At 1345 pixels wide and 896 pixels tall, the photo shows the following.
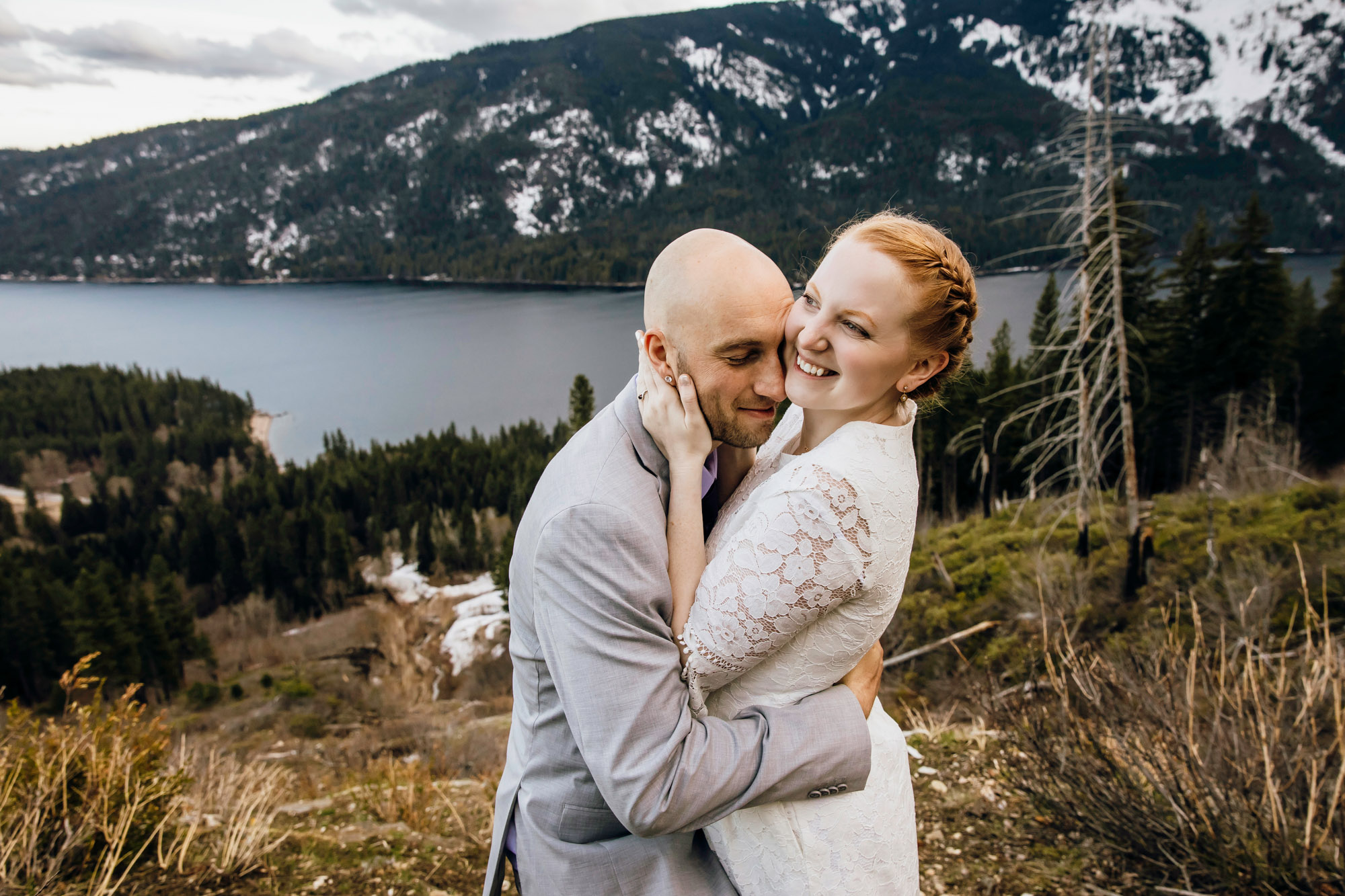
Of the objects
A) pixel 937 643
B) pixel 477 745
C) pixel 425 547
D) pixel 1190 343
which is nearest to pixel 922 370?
pixel 937 643

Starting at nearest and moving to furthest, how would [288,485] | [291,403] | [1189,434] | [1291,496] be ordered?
[1291,496] < [1189,434] < [288,485] < [291,403]

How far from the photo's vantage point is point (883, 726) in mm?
2012

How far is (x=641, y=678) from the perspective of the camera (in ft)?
5.12

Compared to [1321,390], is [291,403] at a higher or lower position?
lower

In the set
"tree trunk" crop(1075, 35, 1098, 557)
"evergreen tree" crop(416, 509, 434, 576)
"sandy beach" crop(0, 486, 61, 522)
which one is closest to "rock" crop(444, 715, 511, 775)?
"tree trunk" crop(1075, 35, 1098, 557)

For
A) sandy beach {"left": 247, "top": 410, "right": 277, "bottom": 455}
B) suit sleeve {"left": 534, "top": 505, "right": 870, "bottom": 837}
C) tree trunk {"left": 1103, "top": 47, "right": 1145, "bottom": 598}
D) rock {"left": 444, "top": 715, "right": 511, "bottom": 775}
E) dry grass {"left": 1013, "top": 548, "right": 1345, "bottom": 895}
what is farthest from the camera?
sandy beach {"left": 247, "top": 410, "right": 277, "bottom": 455}

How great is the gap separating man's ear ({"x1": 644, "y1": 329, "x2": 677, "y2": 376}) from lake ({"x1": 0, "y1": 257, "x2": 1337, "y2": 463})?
43041mm

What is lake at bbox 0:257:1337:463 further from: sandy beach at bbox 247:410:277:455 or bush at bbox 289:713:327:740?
bush at bbox 289:713:327:740

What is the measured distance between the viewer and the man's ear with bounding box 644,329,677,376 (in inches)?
79.0

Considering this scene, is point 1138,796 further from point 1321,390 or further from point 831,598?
point 1321,390

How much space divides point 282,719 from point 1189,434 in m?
36.2

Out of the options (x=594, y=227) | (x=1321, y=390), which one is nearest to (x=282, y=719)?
(x=1321, y=390)

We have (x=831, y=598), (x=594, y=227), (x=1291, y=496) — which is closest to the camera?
(x=831, y=598)

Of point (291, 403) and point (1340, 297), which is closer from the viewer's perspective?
point (1340, 297)
